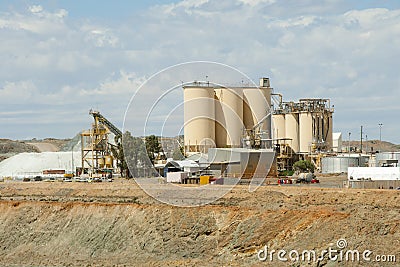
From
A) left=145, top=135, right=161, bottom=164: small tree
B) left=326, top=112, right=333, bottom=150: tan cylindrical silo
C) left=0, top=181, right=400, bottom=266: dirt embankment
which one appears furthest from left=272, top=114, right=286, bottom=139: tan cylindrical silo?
left=0, top=181, right=400, bottom=266: dirt embankment

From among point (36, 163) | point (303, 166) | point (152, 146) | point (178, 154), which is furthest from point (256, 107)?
point (36, 163)

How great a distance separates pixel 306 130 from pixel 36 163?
51.6m

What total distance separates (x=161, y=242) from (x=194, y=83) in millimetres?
61220

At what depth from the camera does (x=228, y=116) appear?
113250mm

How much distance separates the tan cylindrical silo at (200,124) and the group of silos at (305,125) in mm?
12501

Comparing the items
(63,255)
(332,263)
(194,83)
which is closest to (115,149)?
(194,83)

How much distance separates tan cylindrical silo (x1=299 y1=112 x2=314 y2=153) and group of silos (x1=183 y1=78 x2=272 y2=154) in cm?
600

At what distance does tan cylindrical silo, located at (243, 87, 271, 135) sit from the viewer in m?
108

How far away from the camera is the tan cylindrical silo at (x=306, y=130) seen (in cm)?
11144

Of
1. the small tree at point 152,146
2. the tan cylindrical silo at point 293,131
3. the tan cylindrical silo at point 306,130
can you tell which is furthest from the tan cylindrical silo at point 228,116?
the small tree at point 152,146

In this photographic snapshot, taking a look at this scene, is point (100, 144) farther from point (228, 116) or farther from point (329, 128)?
point (329, 128)

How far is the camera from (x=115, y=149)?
110500 millimetres

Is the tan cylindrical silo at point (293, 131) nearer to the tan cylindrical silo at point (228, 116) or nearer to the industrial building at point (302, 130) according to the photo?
the industrial building at point (302, 130)

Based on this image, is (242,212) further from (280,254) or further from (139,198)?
(139,198)
